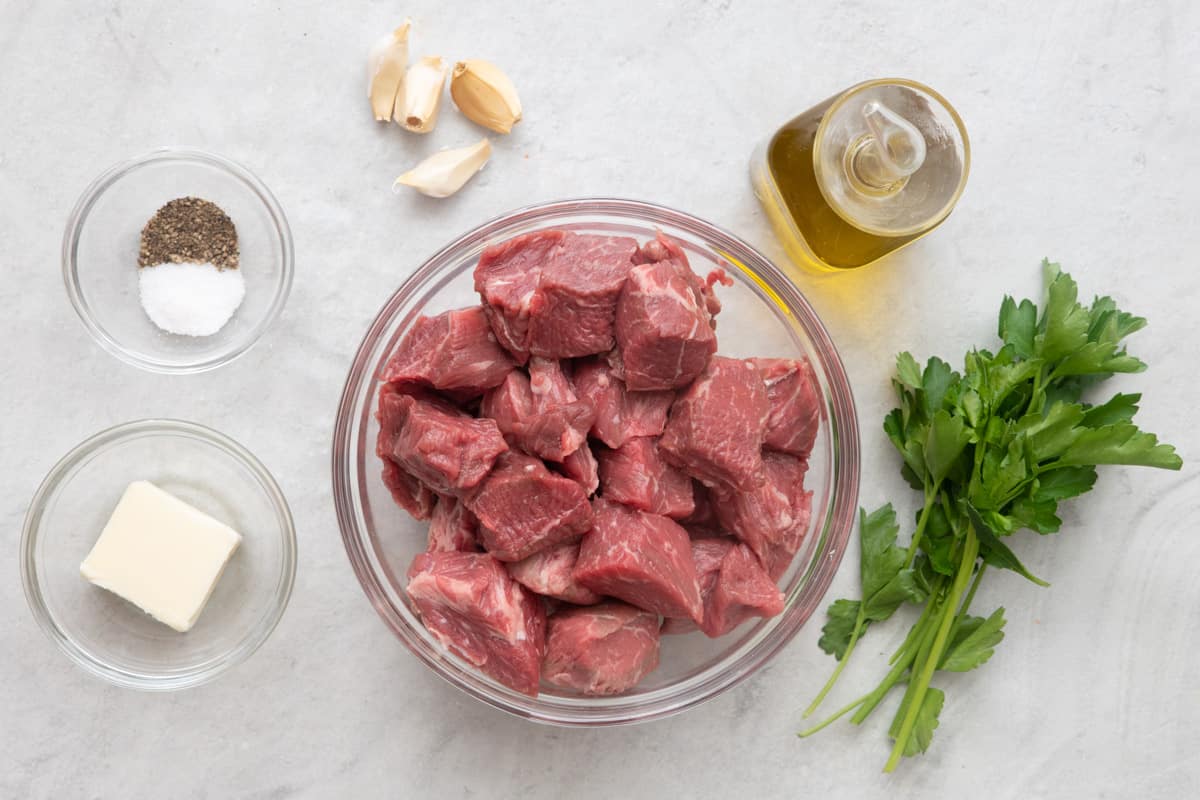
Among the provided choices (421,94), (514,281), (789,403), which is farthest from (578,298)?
(421,94)

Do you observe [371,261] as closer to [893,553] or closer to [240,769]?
[240,769]

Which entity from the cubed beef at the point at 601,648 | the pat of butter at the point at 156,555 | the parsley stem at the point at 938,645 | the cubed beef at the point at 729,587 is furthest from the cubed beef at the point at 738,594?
the pat of butter at the point at 156,555

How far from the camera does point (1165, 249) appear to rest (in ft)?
9.13

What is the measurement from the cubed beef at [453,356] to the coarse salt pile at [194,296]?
69 cm

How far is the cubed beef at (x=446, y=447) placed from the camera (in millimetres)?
2088

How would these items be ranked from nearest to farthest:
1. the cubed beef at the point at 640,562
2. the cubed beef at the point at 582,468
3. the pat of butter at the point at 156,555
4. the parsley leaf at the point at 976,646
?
1. the cubed beef at the point at 640,562
2. the cubed beef at the point at 582,468
3. the pat of butter at the point at 156,555
4. the parsley leaf at the point at 976,646

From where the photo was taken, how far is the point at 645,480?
85.8 inches

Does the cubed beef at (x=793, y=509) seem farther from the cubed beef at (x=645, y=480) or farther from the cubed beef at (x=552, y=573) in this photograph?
the cubed beef at (x=552, y=573)

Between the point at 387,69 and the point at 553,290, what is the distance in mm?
920

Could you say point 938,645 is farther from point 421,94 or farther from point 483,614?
point 421,94

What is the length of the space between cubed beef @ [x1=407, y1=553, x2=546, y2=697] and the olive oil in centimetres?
121

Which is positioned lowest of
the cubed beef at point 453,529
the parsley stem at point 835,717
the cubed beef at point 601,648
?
Result: the parsley stem at point 835,717

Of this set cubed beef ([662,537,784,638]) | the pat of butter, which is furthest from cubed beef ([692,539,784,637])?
the pat of butter

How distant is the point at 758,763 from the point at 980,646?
2.29ft
